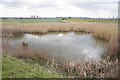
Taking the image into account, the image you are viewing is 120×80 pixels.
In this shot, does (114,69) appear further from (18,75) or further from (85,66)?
(18,75)

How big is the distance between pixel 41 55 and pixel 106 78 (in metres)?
5.02

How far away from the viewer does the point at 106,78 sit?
9.69m

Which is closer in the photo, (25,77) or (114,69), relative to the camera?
(25,77)

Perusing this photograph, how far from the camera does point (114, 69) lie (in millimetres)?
10305

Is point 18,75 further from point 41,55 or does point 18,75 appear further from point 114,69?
point 41,55

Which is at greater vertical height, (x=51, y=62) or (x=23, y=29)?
(x=23, y=29)

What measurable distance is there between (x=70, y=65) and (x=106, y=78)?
2.03m

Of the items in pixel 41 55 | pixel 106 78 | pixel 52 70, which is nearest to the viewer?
pixel 106 78

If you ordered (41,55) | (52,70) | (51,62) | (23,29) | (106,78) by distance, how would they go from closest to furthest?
(106,78) < (52,70) < (51,62) < (41,55) < (23,29)

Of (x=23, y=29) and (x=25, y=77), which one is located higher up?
(x=23, y=29)

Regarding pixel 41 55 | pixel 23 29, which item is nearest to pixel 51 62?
pixel 41 55

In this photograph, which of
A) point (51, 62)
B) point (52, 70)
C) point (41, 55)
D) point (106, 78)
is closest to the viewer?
point (106, 78)

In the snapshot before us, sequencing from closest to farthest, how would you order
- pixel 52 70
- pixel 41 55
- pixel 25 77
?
pixel 25 77 < pixel 52 70 < pixel 41 55

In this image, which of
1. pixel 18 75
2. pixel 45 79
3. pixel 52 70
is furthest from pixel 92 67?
pixel 18 75
